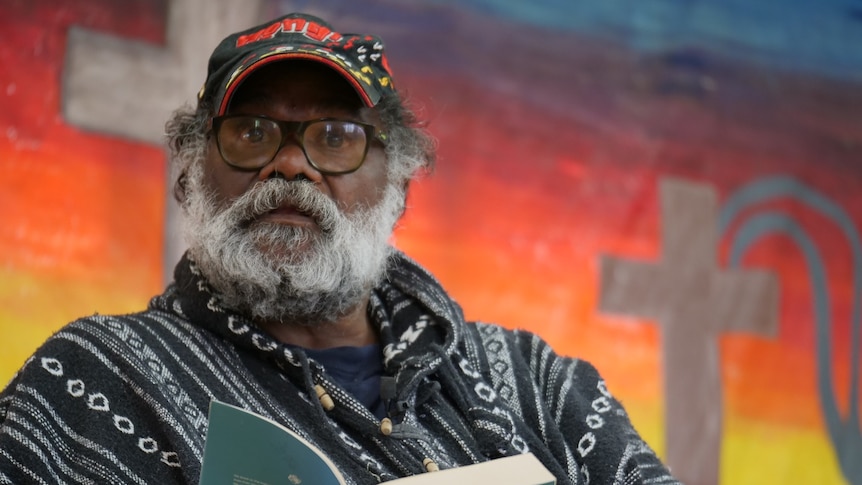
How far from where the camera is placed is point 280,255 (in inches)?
69.9

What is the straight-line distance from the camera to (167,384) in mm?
1606

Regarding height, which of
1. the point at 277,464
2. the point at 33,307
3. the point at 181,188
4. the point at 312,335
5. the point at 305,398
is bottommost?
the point at 277,464

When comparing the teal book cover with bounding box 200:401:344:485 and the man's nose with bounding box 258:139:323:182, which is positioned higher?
the man's nose with bounding box 258:139:323:182

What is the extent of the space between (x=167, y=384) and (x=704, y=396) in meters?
1.83

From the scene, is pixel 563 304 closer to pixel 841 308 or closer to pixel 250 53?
pixel 841 308

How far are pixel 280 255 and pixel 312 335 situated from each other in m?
0.19

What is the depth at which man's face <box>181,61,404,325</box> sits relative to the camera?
1.77 meters

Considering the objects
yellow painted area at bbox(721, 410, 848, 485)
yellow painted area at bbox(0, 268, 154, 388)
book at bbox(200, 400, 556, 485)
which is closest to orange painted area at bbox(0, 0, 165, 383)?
yellow painted area at bbox(0, 268, 154, 388)

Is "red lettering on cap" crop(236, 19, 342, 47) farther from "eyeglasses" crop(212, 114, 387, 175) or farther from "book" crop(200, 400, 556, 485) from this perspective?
"book" crop(200, 400, 556, 485)

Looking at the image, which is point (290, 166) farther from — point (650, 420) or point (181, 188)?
point (650, 420)

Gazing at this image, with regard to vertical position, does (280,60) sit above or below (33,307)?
above

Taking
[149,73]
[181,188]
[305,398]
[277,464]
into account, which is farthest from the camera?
[149,73]

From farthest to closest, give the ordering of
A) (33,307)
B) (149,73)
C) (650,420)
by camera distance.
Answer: (650,420) < (149,73) < (33,307)

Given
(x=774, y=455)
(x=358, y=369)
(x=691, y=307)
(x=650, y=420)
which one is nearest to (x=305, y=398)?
(x=358, y=369)
